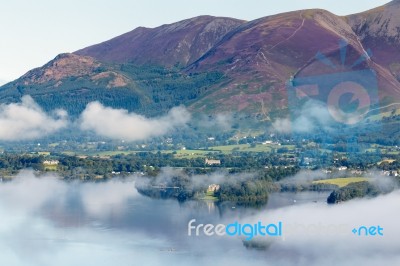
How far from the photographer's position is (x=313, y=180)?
46.6m

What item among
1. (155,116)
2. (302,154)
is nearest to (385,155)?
(302,154)

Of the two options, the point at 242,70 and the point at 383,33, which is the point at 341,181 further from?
the point at 383,33

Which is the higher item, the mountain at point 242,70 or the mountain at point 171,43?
the mountain at point 171,43

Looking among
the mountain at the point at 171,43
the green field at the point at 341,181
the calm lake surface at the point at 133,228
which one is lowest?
the green field at the point at 341,181

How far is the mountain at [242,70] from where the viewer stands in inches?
3034

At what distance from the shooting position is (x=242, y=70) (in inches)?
3204

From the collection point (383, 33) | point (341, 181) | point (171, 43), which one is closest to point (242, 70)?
point (383, 33)

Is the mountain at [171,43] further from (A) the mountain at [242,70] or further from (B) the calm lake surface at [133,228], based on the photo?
(B) the calm lake surface at [133,228]

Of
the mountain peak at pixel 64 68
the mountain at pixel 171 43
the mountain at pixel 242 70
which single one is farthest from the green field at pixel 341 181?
the mountain at pixel 171 43

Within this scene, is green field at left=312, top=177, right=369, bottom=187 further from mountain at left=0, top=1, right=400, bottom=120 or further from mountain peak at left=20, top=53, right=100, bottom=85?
mountain peak at left=20, top=53, right=100, bottom=85

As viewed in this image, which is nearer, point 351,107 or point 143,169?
point 143,169

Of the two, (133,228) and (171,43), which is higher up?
(171,43)

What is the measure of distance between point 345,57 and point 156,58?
23.6 meters

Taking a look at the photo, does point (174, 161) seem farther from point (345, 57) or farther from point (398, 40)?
point (398, 40)
